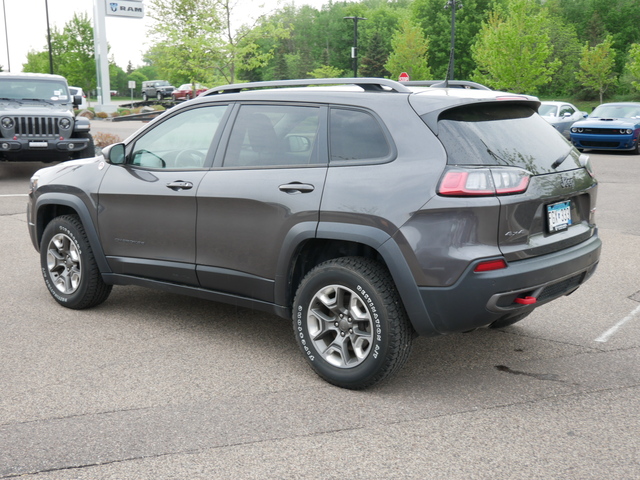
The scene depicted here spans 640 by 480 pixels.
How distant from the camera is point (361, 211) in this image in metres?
3.99

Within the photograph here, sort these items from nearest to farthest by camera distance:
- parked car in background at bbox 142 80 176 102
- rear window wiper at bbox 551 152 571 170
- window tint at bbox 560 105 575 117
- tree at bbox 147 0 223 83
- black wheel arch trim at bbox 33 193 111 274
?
rear window wiper at bbox 551 152 571 170 < black wheel arch trim at bbox 33 193 111 274 < window tint at bbox 560 105 575 117 < tree at bbox 147 0 223 83 < parked car in background at bbox 142 80 176 102

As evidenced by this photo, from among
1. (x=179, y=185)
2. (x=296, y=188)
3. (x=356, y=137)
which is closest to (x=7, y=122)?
(x=179, y=185)

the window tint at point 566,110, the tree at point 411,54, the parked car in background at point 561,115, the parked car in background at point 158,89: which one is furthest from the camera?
the tree at point 411,54

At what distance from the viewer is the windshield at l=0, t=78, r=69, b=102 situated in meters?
15.0

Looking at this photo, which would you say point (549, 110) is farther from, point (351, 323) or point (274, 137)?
point (351, 323)

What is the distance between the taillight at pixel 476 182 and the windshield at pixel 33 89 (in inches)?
527

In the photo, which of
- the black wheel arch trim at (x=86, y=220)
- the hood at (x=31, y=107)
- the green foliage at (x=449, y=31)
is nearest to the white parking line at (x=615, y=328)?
the black wheel arch trim at (x=86, y=220)

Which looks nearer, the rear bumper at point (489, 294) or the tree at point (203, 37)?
the rear bumper at point (489, 294)

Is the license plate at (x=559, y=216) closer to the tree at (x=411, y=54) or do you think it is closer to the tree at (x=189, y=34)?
the tree at (x=189, y=34)

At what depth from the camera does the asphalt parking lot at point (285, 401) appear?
10.8 feet

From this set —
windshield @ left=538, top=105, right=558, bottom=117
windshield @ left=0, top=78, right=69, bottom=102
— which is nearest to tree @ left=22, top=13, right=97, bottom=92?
windshield @ left=538, top=105, right=558, bottom=117

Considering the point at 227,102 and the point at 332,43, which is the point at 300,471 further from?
the point at 332,43

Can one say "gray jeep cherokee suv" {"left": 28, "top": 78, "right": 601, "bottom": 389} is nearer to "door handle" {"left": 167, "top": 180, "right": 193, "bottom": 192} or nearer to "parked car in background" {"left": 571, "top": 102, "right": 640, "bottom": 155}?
"door handle" {"left": 167, "top": 180, "right": 193, "bottom": 192}

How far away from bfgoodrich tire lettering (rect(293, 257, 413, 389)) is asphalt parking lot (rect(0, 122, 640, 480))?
0.51 feet
